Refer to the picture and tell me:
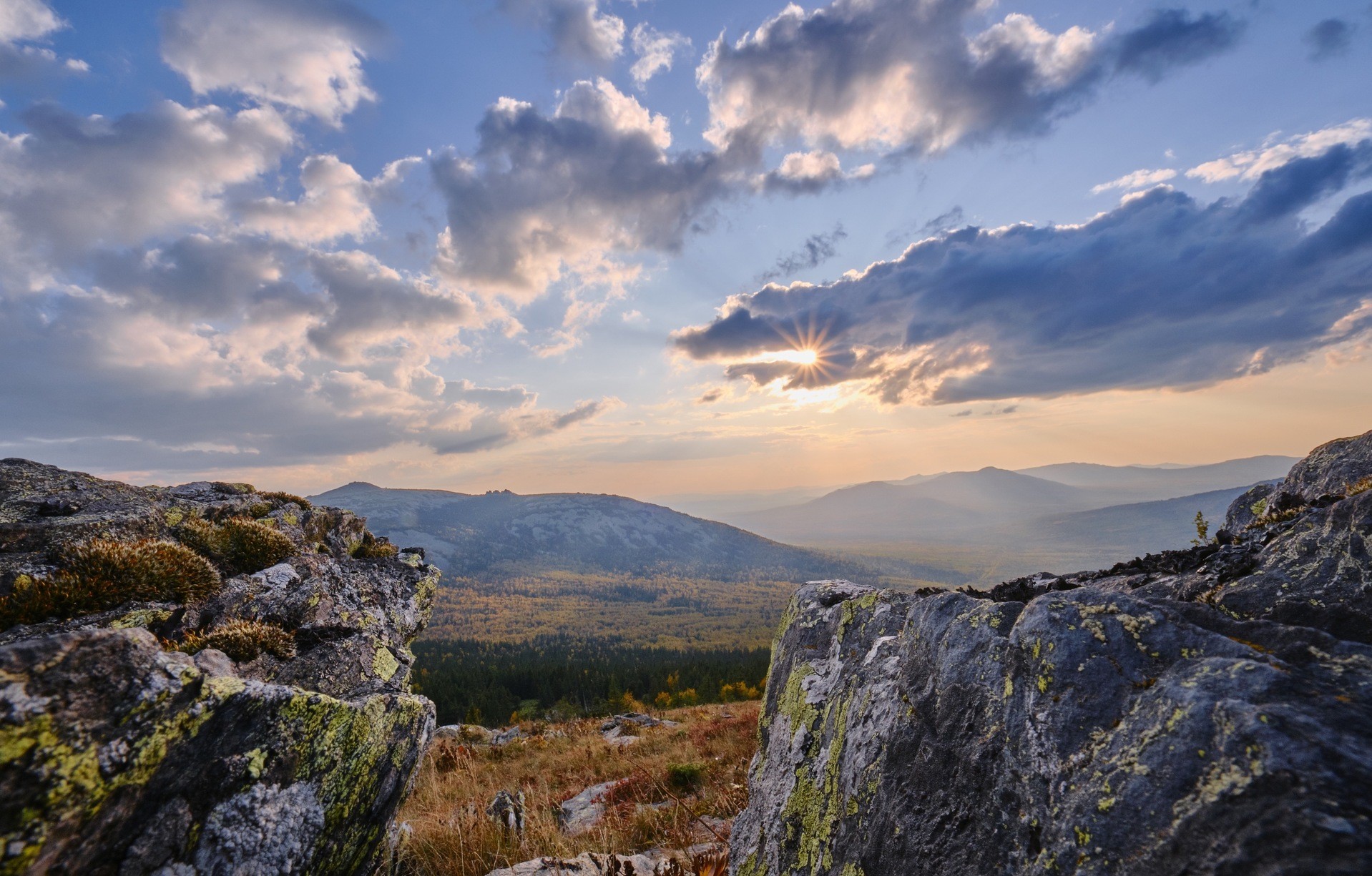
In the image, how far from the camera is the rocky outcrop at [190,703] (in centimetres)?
397

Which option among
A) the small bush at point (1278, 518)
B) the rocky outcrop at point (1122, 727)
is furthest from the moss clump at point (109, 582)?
the small bush at point (1278, 518)

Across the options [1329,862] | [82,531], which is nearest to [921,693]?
[1329,862]

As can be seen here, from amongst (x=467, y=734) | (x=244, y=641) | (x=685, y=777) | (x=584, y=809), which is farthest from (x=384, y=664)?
(x=467, y=734)

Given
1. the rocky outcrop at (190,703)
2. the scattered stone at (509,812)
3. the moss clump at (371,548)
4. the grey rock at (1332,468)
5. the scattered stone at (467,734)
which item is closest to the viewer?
the rocky outcrop at (190,703)

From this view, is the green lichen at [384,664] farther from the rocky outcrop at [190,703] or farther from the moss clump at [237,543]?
the moss clump at [237,543]

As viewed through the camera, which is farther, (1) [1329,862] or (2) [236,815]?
(2) [236,815]

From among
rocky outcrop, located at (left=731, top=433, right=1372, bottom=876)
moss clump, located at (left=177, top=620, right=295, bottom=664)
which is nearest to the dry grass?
rocky outcrop, located at (left=731, top=433, right=1372, bottom=876)

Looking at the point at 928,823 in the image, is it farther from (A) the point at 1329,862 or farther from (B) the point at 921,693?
(A) the point at 1329,862

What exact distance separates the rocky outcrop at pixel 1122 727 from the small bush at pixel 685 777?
8965mm

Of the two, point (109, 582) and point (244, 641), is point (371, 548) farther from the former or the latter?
point (244, 641)

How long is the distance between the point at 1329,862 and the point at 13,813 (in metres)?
7.92

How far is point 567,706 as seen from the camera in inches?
3263

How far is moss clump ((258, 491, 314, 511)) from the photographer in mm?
14578

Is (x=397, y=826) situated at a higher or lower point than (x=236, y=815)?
lower
